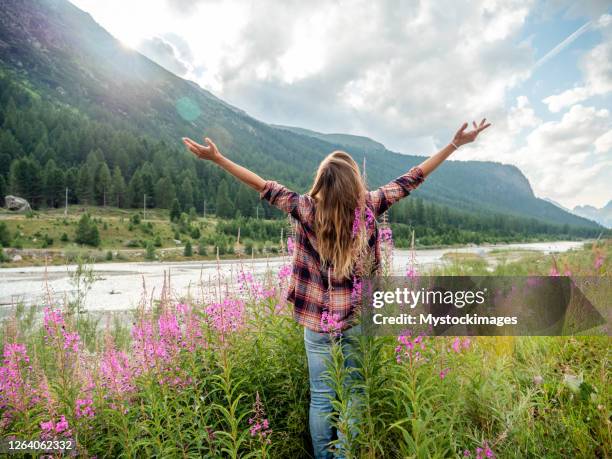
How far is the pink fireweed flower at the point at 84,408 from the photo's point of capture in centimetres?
290

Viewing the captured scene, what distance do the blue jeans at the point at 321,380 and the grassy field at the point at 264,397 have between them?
116mm

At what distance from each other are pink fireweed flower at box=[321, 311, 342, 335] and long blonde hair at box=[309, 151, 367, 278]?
0.33m

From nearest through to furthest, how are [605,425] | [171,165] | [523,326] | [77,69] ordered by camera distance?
[605,425], [523,326], [171,165], [77,69]

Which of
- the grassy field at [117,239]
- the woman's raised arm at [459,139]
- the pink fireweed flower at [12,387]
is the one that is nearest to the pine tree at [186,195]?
the grassy field at [117,239]

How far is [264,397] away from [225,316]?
0.79 m

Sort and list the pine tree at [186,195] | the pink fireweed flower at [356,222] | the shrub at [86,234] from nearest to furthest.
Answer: the pink fireweed flower at [356,222]
the shrub at [86,234]
the pine tree at [186,195]

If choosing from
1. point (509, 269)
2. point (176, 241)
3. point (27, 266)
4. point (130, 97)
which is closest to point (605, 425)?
point (509, 269)

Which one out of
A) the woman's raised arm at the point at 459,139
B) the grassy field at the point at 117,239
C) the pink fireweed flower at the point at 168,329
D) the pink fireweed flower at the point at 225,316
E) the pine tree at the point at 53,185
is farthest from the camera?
the pine tree at the point at 53,185

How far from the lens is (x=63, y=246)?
162 ft

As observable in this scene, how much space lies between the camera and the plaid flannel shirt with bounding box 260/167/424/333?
9.53 feet

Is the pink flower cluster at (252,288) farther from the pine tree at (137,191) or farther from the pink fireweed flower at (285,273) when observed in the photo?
the pine tree at (137,191)

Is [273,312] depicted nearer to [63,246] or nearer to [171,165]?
[63,246]

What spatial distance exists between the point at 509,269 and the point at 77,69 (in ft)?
754

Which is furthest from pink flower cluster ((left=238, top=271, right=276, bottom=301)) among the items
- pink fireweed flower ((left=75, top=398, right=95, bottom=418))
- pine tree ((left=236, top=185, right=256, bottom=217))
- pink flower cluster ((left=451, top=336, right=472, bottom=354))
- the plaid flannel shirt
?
pine tree ((left=236, top=185, right=256, bottom=217))
